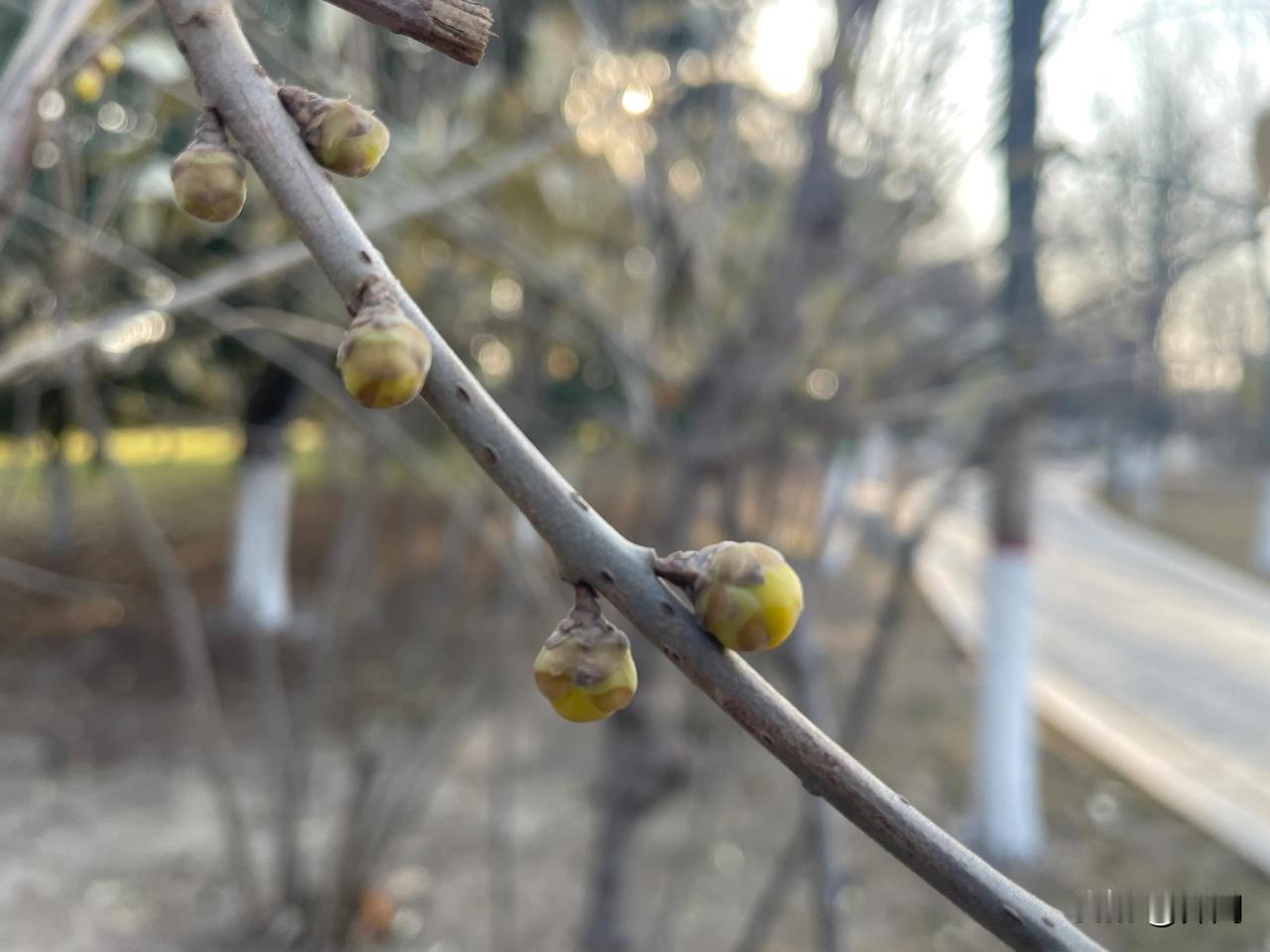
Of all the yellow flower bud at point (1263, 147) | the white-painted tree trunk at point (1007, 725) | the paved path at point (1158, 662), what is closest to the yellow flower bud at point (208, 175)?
the yellow flower bud at point (1263, 147)

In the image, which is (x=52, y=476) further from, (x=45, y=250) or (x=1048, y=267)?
(x=1048, y=267)

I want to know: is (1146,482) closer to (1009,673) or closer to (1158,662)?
(1158,662)

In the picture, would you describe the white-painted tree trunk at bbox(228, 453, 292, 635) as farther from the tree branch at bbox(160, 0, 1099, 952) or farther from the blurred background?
the tree branch at bbox(160, 0, 1099, 952)

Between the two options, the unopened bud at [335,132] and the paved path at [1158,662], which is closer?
the unopened bud at [335,132]

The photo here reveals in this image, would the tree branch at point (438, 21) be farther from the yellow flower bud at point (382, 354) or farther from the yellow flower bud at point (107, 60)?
the yellow flower bud at point (107, 60)

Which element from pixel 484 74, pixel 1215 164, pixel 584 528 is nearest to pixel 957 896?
pixel 584 528

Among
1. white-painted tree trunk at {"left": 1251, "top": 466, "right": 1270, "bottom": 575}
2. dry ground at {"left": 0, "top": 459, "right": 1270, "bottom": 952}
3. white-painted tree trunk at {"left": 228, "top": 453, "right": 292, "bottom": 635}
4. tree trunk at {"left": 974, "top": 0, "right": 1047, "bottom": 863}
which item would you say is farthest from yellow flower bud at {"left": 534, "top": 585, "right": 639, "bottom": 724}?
white-painted tree trunk at {"left": 228, "top": 453, "right": 292, "bottom": 635}
